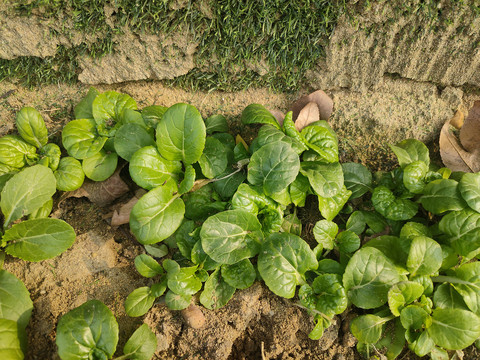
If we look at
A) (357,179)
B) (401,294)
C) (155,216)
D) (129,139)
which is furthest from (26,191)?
(401,294)

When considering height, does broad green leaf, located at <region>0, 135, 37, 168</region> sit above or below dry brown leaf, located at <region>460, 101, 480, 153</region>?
below

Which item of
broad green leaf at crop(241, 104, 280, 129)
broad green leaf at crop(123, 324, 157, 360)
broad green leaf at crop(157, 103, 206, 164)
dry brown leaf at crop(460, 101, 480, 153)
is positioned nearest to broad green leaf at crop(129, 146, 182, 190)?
broad green leaf at crop(157, 103, 206, 164)

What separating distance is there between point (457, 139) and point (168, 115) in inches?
78.7

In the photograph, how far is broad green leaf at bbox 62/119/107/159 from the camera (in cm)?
229

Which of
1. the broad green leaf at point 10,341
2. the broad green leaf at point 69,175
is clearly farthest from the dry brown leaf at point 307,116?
the broad green leaf at point 10,341

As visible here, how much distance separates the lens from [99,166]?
90.4 inches

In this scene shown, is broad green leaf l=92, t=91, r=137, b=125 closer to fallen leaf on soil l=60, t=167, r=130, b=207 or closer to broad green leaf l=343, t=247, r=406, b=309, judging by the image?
fallen leaf on soil l=60, t=167, r=130, b=207

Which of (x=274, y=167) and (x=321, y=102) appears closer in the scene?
(x=274, y=167)

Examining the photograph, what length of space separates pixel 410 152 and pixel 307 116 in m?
0.71

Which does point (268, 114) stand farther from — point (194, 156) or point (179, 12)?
point (179, 12)

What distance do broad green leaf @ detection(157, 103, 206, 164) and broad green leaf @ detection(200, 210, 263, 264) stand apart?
1.39ft

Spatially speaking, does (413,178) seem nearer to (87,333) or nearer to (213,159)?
(213,159)

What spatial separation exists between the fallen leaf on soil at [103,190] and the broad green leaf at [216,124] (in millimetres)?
662

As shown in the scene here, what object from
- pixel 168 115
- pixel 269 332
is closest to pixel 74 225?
pixel 168 115
